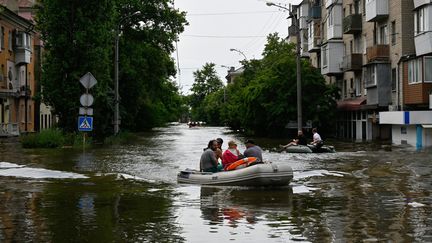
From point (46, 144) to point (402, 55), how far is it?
24407 mm

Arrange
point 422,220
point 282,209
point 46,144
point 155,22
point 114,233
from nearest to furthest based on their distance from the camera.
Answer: point 114,233, point 422,220, point 282,209, point 46,144, point 155,22

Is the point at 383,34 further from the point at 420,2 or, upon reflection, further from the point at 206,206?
the point at 206,206

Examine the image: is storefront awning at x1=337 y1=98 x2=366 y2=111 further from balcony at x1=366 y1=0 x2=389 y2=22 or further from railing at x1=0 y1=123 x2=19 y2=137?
railing at x1=0 y1=123 x2=19 y2=137

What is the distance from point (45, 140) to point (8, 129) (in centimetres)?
2237

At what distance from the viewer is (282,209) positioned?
13.2 m

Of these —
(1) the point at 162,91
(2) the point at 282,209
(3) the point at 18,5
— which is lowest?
(2) the point at 282,209

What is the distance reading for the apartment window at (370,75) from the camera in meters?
47.3

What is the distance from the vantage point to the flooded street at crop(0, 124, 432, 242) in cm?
1030

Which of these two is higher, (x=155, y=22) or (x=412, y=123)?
(x=155, y=22)

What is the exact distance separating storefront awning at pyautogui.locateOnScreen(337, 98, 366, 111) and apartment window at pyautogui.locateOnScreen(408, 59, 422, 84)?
926 cm

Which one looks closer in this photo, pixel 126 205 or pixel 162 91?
pixel 126 205

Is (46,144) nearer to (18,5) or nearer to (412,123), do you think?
(412,123)

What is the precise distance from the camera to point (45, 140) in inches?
1348

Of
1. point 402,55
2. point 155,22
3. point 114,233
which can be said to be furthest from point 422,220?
point 155,22
